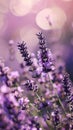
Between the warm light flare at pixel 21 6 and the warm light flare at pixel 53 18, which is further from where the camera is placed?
the warm light flare at pixel 21 6

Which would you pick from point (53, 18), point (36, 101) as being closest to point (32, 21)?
point (53, 18)

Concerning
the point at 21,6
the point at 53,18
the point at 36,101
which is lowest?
the point at 36,101

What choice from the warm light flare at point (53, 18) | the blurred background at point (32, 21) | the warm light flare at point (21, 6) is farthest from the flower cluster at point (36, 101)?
the warm light flare at point (21, 6)

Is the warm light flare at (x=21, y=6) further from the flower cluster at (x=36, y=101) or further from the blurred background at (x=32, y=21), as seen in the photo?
the flower cluster at (x=36, y=101)

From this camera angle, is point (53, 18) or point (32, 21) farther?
point (32, 21)

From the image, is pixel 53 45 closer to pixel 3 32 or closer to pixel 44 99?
pixel 3 32

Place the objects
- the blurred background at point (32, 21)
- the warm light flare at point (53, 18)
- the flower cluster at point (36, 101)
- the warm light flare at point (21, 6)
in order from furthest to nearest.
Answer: the warm light flare at point (21, 6), the warm light flare at point (53, 18), the blurred background at point (32, 21), the flower cluster at point (36, 101)

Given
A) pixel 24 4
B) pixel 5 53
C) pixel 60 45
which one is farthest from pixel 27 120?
pixel 24 4

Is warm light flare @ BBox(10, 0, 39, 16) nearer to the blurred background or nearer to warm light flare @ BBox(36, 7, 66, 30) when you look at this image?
the blurred background

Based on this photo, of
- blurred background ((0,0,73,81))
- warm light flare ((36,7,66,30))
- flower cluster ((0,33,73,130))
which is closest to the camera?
flower cluster ((0,33,73,130))

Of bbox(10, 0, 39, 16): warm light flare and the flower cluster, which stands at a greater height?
bbox(10, 0, 39, 16): warm light flare

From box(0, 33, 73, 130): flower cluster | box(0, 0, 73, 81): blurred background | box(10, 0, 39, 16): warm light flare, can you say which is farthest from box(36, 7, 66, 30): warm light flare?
box(0, 33, 73, 130): flower cluster

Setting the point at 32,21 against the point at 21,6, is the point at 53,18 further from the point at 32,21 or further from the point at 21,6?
the point at 21,6
